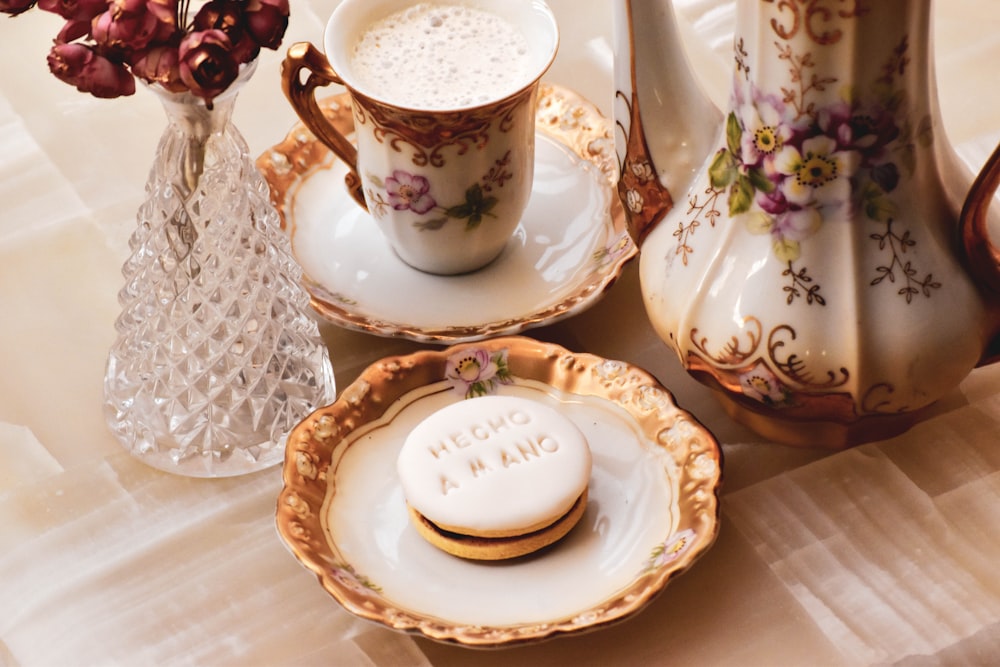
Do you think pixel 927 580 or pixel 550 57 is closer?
pixel 927 580

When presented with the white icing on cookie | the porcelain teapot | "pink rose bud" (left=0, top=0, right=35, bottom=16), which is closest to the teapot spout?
the porcelain teapot

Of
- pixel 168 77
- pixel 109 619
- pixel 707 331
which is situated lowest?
pixel 109 619

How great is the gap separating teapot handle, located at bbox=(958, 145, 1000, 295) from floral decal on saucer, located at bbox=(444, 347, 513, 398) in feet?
0.73

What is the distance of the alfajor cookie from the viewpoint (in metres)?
0.53

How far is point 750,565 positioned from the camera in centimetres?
56

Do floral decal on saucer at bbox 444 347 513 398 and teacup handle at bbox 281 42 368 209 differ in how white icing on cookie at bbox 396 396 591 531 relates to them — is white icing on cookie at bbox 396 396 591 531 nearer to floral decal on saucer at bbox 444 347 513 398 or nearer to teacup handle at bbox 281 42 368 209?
floral decal on saucer at bbox 444 347 513 398

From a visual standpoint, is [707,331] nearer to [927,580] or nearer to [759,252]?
[759,252]

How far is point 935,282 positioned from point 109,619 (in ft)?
1.26

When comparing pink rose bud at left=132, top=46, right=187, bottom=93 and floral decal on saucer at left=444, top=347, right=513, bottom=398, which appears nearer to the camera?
pink rose bud at left=132, top=46, right=187, bottom=93

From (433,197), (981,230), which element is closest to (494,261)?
(433,197)

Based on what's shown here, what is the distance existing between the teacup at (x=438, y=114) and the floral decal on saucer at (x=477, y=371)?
0.29 ft

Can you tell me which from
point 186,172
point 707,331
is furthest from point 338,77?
point 707,331

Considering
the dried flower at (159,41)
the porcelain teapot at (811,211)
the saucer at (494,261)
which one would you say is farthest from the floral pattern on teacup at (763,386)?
the dried flower at (159,41)

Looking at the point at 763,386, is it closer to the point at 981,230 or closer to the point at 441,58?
the point at 981,230
